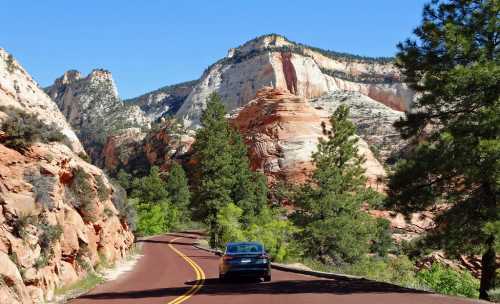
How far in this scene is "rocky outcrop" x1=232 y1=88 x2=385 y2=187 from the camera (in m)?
86.6

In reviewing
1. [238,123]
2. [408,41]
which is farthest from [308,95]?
[408,41]

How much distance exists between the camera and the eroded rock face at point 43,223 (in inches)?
555

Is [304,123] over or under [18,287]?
over

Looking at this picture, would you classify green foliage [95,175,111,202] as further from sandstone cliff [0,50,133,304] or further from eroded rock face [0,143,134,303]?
eroded rock face [0,143,134,303]

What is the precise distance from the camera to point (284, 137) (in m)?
90.7

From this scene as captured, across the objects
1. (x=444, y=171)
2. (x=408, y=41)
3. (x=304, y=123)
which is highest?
(x=304, y=123)

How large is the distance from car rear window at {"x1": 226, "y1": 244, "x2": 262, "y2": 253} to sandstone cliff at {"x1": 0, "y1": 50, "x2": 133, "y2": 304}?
5839 mm

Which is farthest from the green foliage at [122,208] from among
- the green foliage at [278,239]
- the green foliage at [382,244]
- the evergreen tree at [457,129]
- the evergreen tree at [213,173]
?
the green foliage at [382,244]

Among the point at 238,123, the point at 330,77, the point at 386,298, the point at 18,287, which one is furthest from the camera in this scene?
the point at 330,77

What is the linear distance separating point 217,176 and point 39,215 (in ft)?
141

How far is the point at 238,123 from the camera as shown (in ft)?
333

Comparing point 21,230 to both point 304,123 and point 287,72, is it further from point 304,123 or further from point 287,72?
point 287,72

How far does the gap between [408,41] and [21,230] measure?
14137mm

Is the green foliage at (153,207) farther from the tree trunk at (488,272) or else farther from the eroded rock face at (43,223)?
the tree trunk at (488,272)
